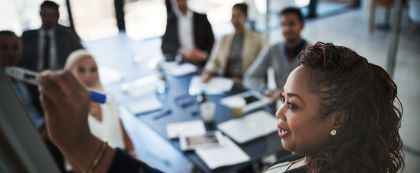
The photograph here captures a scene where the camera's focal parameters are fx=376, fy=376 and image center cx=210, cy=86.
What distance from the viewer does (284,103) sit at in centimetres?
48

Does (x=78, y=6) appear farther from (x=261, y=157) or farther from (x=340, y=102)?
(x=261, y=157)

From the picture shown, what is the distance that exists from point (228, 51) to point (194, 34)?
0.52 m

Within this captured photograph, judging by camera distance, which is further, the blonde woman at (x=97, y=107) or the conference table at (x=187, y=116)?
the conference table at (x=187, y=116)

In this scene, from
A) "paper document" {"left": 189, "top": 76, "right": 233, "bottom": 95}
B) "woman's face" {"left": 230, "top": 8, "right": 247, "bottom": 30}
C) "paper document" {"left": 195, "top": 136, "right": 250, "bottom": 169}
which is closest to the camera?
"paper document" {"left": 195, "top": 136, "right": 250, "bottom": 169}

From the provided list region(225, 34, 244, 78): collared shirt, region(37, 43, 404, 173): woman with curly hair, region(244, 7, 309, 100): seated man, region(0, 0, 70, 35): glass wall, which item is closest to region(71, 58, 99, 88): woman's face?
region(0, 0, 70, 35): glass wall

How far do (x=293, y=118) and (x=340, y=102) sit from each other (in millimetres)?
58

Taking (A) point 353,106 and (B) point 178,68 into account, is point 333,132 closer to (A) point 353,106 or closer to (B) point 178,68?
(A) point 353,106

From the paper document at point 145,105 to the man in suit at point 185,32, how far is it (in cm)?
82

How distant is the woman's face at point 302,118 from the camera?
45 centimetres

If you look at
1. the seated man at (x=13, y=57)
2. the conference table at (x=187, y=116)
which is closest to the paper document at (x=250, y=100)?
the conference table at (x=187, y=116)

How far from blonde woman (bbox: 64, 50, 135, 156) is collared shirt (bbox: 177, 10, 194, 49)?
195cm

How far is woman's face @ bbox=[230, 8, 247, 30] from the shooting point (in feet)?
8.77

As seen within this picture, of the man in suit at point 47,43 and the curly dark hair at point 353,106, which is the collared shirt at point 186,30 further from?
the curly dark hair at point 353,106

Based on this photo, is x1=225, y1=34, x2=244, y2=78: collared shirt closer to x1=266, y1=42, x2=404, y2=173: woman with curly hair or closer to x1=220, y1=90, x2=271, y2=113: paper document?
x1=220, y1=90, x2=271, y2=113: paper document
